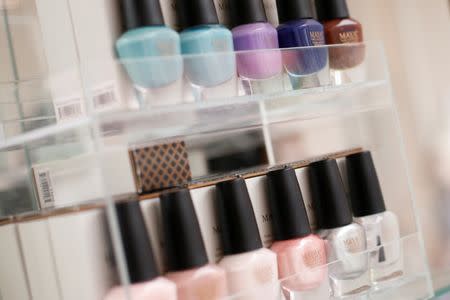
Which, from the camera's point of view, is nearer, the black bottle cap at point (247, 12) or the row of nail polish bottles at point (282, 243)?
the row of nail polish bottles at point (282, 243)

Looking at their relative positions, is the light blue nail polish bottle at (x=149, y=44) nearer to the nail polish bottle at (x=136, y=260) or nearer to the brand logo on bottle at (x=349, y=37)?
the nail polish bottle at (x=136, y=260)

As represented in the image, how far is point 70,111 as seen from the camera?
1.75 feet

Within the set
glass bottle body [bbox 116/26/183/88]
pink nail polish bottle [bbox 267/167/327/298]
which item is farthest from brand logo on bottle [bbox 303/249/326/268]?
glass bottle body [bbox 116/26/183/88]

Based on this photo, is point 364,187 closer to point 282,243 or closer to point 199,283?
point 282,243

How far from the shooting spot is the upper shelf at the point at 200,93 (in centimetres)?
49

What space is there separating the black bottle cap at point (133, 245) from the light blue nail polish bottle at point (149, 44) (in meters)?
0.11

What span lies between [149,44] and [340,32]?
240 mm

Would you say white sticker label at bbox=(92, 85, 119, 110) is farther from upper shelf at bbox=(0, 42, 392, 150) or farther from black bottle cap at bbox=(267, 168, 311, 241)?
black bottle cap at bbox=(267, 168, 311, 241)

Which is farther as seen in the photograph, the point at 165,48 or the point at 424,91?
the point at 424,91

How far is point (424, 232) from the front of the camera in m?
0.93

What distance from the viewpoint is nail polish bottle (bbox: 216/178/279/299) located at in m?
0.54

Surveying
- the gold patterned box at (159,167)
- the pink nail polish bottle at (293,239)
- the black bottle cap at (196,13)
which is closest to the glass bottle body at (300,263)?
the pink nail polish bottle at (293,239)

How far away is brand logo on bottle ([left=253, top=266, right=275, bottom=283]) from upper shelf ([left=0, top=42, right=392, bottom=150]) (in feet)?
0.49

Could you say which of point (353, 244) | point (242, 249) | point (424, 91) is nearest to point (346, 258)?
point (353, 244)
